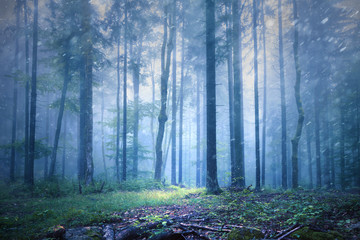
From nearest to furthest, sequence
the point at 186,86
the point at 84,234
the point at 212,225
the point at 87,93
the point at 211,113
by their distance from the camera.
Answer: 1. the point at 84,234
2. the point at 212,225
3. the point at 211,113
4. the point at 87,93
5. the point at 186,86

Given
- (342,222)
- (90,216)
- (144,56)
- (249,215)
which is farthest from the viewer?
(144,56)

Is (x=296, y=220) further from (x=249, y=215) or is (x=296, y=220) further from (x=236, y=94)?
(x=236, y=94)

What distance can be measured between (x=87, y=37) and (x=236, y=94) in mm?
11716

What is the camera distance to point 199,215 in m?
5.22

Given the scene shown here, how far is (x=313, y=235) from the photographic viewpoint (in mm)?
3203

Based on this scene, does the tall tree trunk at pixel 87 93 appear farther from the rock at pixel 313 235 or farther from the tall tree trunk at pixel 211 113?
the rock at pixel 313 235

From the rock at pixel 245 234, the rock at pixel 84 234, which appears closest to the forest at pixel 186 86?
the rock at pixel 84 234

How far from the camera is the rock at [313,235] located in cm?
310

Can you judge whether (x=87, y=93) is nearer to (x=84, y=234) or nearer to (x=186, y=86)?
(x=84, y=234)

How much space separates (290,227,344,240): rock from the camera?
3100mm

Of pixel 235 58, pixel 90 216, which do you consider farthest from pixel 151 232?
pixel 235 58

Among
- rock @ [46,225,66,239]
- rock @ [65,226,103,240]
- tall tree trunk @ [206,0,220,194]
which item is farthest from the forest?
rock @ [46,225,66,239]

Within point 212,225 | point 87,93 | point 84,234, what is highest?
point 87,93

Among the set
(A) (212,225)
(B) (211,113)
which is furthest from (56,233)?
(B) (211,113)
